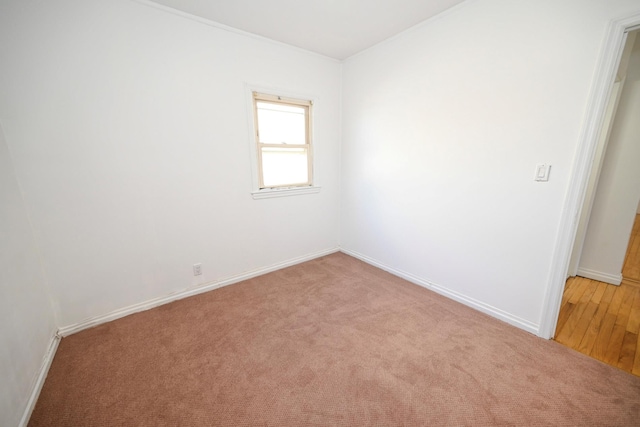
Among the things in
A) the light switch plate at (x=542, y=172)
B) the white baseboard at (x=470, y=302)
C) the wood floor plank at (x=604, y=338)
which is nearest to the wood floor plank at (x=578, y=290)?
the wood floor plank at (x=604, y=338)

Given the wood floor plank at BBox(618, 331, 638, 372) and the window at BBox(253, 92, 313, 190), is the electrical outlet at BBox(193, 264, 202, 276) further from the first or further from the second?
the wood floor plank at BBox(618, 331, 638, 372)

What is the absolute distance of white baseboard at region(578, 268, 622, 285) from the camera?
272cm

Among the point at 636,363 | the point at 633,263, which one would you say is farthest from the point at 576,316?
the point at 633,263

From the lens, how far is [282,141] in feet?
9.84

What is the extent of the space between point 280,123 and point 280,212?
109cm

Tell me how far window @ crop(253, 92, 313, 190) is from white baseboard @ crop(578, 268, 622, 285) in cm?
347

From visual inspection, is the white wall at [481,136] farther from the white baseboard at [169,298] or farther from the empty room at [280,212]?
the white baseboard at [169,298]

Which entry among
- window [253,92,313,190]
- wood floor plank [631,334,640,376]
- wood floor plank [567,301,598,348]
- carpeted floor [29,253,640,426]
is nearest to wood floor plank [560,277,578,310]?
wood floor plank [567,301,598,348]

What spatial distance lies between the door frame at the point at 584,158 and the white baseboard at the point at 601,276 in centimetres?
165

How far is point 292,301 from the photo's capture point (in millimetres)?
2475

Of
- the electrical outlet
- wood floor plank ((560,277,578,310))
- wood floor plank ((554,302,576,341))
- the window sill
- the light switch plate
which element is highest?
the light switch plate

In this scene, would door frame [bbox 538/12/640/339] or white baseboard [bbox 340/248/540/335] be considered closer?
door frame [bbox 538/12/640/339]

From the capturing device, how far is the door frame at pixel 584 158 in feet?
4.89

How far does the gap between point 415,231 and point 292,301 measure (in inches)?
60.7
